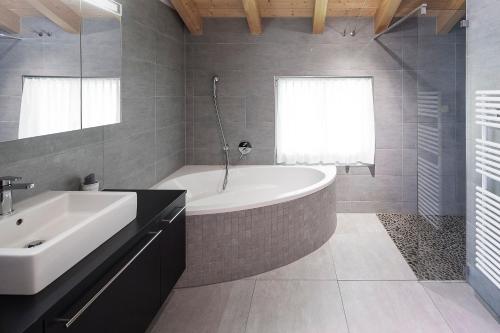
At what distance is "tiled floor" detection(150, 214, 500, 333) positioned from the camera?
2.55 meters

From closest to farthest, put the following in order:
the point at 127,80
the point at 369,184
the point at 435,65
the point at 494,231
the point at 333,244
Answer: the point at 494,231 → the point at 435,65 → the point at 127,80 → the point at 333,244 → the point at 369,184

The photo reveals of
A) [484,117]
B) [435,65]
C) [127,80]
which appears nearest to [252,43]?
[127,80]

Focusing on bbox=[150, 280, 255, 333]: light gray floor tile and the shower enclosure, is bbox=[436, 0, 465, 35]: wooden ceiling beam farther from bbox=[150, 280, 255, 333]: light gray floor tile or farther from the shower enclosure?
bbox=[150, 280, 255, 333]: light gray floor tile

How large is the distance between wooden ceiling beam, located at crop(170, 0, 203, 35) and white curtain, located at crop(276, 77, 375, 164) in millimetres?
1140

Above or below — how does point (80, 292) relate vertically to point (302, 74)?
below

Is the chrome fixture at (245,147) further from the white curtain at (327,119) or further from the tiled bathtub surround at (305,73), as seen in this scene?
the white curtain at (327,119)

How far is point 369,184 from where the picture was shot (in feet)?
16.9

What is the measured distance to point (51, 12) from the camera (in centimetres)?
209

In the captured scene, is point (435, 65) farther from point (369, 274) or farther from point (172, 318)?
point (172, 318)

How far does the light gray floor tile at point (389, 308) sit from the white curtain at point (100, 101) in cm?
197

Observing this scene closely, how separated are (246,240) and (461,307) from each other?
150 cm

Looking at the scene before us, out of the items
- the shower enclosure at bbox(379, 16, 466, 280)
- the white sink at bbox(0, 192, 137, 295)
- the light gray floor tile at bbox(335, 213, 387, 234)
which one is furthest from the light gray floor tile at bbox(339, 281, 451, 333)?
the white sink at bbox(0, 192, 137, 295)

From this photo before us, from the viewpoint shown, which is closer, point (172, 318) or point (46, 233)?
point (46, 233)

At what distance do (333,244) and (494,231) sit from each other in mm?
1620
